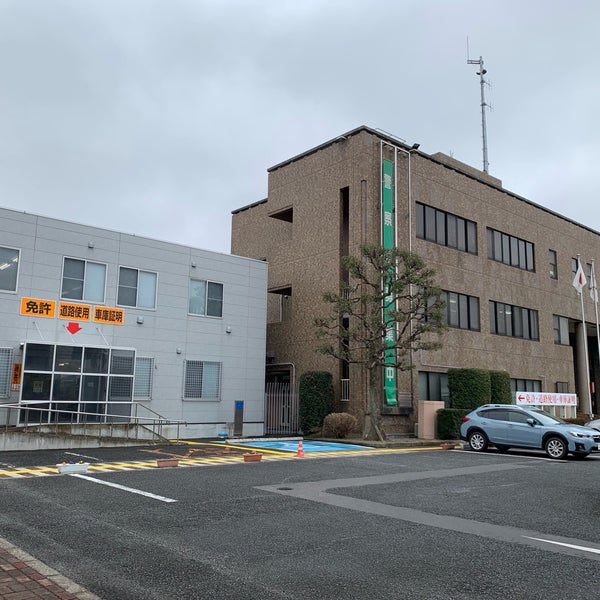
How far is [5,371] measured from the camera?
18.8 metres

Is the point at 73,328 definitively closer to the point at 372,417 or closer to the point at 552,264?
the point at 372,417

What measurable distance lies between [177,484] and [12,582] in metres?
5.82

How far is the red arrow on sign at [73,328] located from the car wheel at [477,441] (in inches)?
538

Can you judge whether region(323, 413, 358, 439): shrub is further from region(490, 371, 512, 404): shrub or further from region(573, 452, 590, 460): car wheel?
region(490, 371, 512, 404): shrub

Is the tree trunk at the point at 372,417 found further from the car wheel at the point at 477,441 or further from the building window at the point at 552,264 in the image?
the building window at the point at 552,264

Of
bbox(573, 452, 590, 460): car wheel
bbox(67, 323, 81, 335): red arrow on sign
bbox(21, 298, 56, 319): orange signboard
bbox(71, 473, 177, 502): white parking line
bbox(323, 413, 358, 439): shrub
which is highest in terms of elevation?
bbox(21, 298, 56, 319): orange signboard

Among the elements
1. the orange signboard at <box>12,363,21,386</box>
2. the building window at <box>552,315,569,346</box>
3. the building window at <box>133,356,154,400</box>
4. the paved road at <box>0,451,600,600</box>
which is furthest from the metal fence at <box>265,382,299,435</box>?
the building window at <box>552,315,569,346</box>

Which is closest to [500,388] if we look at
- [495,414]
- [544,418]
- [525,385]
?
[525,385]

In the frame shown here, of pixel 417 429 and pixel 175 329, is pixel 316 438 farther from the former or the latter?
pixel 175 329

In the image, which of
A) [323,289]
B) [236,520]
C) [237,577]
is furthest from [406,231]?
[237,577]

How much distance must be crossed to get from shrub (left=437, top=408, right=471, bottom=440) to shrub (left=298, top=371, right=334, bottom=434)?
435 cm

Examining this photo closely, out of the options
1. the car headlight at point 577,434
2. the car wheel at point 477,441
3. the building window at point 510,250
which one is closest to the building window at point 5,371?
the car wheel at point 477,441

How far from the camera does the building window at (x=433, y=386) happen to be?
25984 mm

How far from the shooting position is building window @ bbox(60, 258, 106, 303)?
20719 mm
